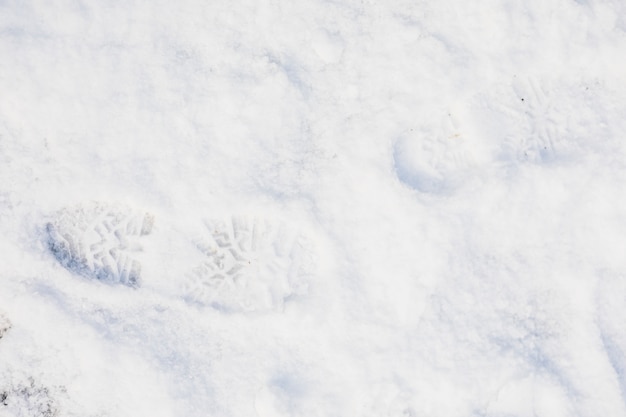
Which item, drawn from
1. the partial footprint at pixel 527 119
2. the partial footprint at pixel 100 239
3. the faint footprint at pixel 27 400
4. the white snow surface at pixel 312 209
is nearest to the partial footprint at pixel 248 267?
the white snow surface at pixel 312 209

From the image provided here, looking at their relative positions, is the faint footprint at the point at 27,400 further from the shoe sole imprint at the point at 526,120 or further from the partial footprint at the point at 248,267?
the shoe sole imprint at the point at 526,120

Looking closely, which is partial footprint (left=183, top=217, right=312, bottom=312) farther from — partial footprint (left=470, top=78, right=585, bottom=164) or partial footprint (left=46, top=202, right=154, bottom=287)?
partial footprint (left=470, top=78, right=585, bottom=164)

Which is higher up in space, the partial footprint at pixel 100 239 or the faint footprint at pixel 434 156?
the faint footprint at pixel 434 156

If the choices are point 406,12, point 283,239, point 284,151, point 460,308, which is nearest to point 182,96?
point 284,151

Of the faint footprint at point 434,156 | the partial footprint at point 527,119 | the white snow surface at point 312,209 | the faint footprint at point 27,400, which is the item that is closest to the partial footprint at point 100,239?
the white snow surface at point 312,209

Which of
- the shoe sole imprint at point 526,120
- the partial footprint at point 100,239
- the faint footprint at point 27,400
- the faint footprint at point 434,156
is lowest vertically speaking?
the faint footprint at point 27,400

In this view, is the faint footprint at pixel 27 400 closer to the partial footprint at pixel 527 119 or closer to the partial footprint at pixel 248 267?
the partial footprint at pixel 248 267

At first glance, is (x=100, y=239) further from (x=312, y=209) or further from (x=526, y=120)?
(x=526, y=120)
